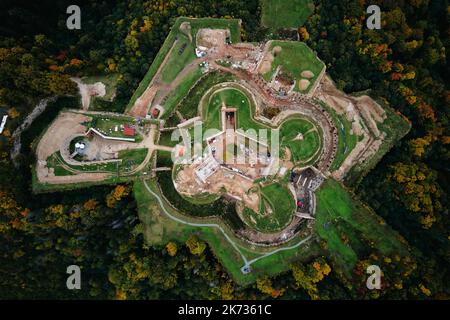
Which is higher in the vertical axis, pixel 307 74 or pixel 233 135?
pixel 307 74

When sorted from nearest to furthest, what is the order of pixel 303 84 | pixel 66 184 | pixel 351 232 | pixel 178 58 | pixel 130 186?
pixel 66 184
pixel 130 186
pixel 351 232
pixel 303 84
pixel 178 58

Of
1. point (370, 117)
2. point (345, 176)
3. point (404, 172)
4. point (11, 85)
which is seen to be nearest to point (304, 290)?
point (345, 176)

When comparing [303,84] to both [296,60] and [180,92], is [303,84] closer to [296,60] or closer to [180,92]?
[296,60]

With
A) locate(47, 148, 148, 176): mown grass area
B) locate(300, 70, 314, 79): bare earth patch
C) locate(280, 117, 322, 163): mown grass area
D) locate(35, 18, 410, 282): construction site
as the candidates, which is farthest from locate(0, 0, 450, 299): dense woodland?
locate(280, 117, 322, 163): mown grass area

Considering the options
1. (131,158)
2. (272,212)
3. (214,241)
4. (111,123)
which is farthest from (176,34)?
(214,241)

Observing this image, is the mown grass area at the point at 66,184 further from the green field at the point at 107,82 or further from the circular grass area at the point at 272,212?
the circular grass area at the point at 272,212

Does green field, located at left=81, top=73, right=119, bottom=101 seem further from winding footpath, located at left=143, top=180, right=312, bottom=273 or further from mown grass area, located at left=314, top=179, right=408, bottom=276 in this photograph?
mown grass area, located at left=314, top=179, right=408, bottom=276

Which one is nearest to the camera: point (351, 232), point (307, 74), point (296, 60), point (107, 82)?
point (351, 232)

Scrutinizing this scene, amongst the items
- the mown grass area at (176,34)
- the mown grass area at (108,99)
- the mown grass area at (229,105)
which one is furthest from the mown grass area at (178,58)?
the mown grass area at (108,99)
